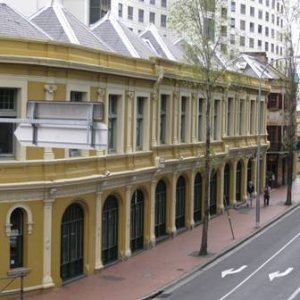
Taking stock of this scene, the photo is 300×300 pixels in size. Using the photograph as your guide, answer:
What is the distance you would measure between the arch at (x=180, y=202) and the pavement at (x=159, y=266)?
0.65 meters

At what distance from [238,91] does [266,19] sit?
242 feet

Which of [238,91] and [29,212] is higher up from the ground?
[238,91]

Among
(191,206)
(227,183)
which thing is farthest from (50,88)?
(227,183)

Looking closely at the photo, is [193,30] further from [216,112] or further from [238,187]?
[238,187]

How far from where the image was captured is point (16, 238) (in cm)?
2353

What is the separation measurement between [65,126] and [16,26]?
14.9 metres

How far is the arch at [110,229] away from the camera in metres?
28.2

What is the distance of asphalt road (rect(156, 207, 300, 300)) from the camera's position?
78.3 feet

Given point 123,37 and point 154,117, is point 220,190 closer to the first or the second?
point 154,117

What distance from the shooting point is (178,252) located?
103 feet

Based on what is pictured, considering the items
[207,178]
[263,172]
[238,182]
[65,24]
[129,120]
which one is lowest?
[238,182]

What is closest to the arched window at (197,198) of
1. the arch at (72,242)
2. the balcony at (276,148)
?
the arch at (72,242)

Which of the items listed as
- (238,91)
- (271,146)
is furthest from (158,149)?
(271,146)

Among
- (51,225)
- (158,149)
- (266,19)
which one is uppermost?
(266,19)
